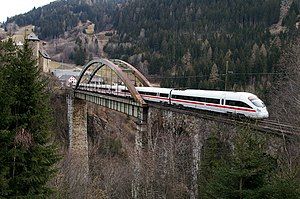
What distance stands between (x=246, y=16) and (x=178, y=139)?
123 meters

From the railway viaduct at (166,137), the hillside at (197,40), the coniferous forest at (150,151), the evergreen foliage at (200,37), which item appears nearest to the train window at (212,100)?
the railway viaduct at (166,137)

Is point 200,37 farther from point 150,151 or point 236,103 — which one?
point 236,103

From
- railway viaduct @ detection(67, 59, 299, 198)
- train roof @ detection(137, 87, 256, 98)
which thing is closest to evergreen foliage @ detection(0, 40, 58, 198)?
railway viaduct @ detection(67, 59, 299, 198)

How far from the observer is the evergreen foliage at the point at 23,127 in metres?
13.0

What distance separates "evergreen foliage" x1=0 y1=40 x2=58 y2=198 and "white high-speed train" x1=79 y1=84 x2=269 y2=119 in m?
10.7

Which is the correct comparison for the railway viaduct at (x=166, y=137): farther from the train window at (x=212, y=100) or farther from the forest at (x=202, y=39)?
the forest at (x=202, y=39)

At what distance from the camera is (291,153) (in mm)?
14586

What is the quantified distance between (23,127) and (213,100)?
1253 cm

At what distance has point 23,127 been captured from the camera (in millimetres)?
13391

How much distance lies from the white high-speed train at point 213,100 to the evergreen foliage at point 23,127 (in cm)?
1069

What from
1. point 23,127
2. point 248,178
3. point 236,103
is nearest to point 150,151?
point 236,103

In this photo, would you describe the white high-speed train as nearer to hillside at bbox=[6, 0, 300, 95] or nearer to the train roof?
the train roof

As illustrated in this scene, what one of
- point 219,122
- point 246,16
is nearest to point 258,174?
point 219,122

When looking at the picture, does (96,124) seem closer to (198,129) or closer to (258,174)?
(198,129)
